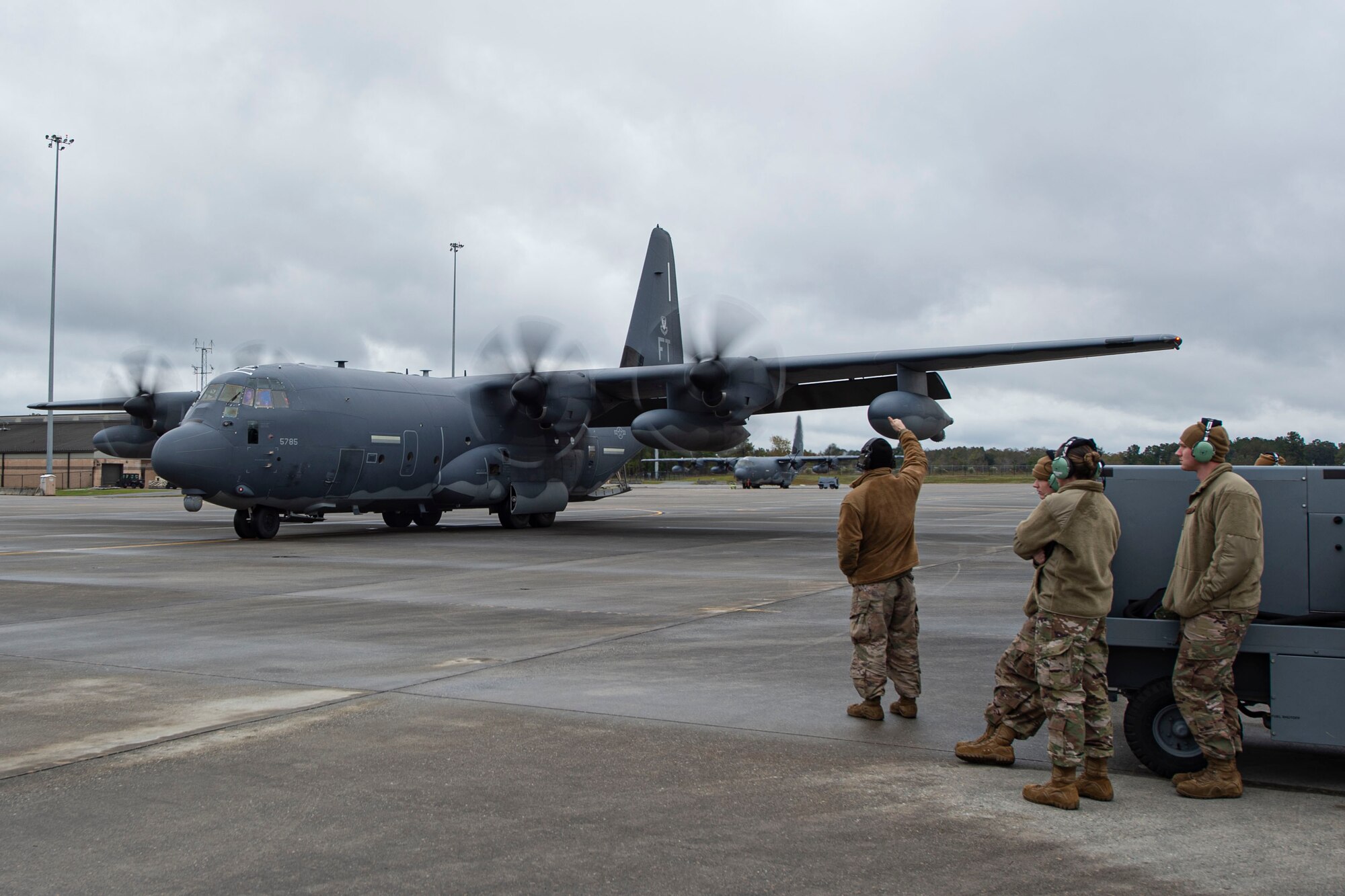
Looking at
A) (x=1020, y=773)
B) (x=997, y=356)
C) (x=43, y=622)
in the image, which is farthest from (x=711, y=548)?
(x=1020, y=773)

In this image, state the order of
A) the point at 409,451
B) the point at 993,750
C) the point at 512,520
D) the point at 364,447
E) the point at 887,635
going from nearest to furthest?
A: the point at 993,750 → the point at 887,635 → the point at 364,447 → the point at 409,451 → the point at 512,520

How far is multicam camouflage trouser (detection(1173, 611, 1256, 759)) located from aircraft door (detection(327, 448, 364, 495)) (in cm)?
1952

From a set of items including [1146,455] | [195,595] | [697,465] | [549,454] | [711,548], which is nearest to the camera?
[195,595]

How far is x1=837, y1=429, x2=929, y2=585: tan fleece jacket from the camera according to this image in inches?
253

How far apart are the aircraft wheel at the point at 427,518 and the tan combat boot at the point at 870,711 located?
817 inches

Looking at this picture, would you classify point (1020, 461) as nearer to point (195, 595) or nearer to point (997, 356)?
point (997, 356)

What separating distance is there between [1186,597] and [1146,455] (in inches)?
556

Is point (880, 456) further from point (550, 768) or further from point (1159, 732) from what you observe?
point (550, 768)

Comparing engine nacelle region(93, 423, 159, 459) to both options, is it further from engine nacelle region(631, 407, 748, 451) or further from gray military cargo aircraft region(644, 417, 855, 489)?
gray military cargo aircraft region(644, 417, 855, 489)

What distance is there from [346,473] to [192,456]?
3.38 meters

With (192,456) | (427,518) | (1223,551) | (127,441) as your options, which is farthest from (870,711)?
(127,441)

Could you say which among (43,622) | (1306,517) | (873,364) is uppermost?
(873,364)

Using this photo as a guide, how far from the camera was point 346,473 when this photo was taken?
22.4 m

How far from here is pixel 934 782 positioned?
5094mm
